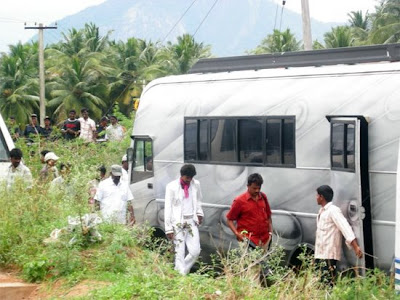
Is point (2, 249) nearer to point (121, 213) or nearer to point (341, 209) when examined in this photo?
point (121, 213)

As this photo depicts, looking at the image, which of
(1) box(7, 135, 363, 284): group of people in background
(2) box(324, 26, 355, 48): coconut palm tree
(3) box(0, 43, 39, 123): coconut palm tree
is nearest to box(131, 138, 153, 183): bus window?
(1) box(7, 135, 363, 284): group of people in background

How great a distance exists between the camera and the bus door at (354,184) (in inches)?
414

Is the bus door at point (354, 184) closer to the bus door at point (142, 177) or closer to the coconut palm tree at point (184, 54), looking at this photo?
the bus door at point (142, 177)

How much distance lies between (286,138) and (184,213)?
5.44 ft

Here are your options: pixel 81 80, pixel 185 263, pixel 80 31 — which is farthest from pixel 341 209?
pixel 80 31

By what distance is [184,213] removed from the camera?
1147 centimetres

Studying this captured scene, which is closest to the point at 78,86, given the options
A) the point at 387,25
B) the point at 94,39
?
the point at 94,39

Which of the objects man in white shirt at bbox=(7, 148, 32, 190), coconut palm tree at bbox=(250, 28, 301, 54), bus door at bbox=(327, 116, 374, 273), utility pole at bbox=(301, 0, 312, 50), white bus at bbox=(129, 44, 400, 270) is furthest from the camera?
coconut palm tree at bbox=(250, 28, 301, 54)

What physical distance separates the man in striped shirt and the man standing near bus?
168 cm

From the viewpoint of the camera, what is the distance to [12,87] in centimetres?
5603

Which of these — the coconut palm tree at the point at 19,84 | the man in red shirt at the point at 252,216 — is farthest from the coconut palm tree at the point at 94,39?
the man in red shirt at the point at 252,216

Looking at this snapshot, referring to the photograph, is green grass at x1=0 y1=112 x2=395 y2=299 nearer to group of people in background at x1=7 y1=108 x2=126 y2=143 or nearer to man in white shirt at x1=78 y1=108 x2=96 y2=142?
group of people in background at x1=7 y1=108 x2=126 y2=143

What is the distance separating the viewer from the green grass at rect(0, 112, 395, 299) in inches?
303

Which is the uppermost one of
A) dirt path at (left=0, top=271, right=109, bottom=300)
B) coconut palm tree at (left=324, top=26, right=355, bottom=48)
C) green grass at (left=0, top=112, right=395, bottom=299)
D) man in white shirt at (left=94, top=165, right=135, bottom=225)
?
coconut palm tree at (left=324, top=26, right=355, bottom=48)
